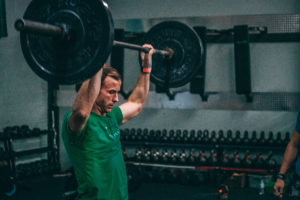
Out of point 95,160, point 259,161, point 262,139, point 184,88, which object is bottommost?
point 259,161

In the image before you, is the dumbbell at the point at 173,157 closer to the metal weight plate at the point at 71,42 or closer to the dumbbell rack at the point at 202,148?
the dumbbell rack at the point at 202,148

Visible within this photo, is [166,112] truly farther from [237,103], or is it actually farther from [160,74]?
[160,74]

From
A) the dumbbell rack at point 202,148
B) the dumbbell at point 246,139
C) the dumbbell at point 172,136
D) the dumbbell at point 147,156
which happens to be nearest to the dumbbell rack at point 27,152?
the dumbbell rack at point 202,148

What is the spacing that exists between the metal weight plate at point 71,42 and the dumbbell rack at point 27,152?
3.82m

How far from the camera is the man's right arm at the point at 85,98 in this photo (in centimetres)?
164

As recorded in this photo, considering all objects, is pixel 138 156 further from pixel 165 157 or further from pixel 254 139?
pixel 254 139

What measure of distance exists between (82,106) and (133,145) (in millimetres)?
3617

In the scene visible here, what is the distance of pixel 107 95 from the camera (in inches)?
80.4

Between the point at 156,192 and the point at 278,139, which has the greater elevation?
the point at 278,139

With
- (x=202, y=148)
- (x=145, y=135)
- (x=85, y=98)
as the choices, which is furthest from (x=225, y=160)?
(x=85, y=98)

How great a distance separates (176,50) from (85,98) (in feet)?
4.25

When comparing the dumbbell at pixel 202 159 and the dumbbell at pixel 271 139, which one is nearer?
the dumbbell at pixel 271 139

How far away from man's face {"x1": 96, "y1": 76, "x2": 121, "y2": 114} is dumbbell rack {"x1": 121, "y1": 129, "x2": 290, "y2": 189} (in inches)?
121

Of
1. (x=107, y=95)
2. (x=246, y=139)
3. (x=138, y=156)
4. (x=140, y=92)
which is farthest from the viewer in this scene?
(x=138, y=156)
